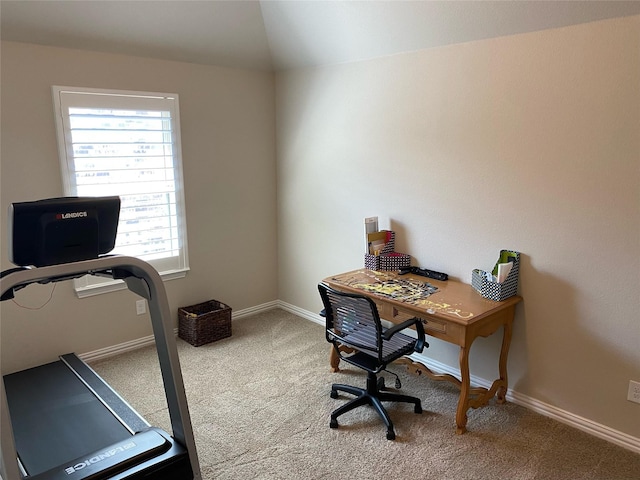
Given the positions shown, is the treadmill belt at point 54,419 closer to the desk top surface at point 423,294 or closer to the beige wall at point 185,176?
the beige wall at point 185,176

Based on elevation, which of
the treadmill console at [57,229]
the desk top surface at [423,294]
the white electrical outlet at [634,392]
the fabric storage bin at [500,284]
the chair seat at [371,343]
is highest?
the treadmill console at [57,229]

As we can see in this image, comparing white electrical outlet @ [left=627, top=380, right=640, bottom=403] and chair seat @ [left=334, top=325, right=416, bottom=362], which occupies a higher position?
chair seat @ [left=334, top=325, right=416, bottom=362]

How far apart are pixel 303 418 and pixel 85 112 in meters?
2.46

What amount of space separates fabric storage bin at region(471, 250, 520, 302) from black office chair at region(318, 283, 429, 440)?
0.48 metres

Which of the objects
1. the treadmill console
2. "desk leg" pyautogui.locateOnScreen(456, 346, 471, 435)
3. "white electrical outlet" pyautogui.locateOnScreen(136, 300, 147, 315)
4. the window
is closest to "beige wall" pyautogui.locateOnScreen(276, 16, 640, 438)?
"desk leg" pyautogui.locateOnScreen(456, 346, 471, 435)

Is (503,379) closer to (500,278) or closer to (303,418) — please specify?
(500,278)

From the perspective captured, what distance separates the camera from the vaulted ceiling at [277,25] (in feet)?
8.35

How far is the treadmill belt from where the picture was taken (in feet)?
7.75

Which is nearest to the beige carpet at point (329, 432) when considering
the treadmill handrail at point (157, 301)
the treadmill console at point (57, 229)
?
the treadmill handrail at point (157, 301)

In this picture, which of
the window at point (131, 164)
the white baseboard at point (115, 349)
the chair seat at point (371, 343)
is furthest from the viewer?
the white baseboard at point (115, 349)

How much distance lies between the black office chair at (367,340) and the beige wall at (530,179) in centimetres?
64

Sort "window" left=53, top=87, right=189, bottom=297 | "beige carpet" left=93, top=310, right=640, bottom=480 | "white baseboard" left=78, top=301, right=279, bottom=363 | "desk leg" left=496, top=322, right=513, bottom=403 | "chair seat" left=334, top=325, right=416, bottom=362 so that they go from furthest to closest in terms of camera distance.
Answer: "white baseboard" left=78, top=301, right=279, bottom=363 < "window" left=53, top=87, right=189, bottom=297 < "desk leg" left=496, top=322, right=513, bottom=403 < "chair seat" left=334, top=325, right=416, bottom=362 < "beige carpet" left=93, top=310, right=640, bottom=480

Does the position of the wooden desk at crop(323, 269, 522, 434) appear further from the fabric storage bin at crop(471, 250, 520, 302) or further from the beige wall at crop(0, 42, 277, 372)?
the beige wall at crop(0, 42, 277, 372)

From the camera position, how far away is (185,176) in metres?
3.80
